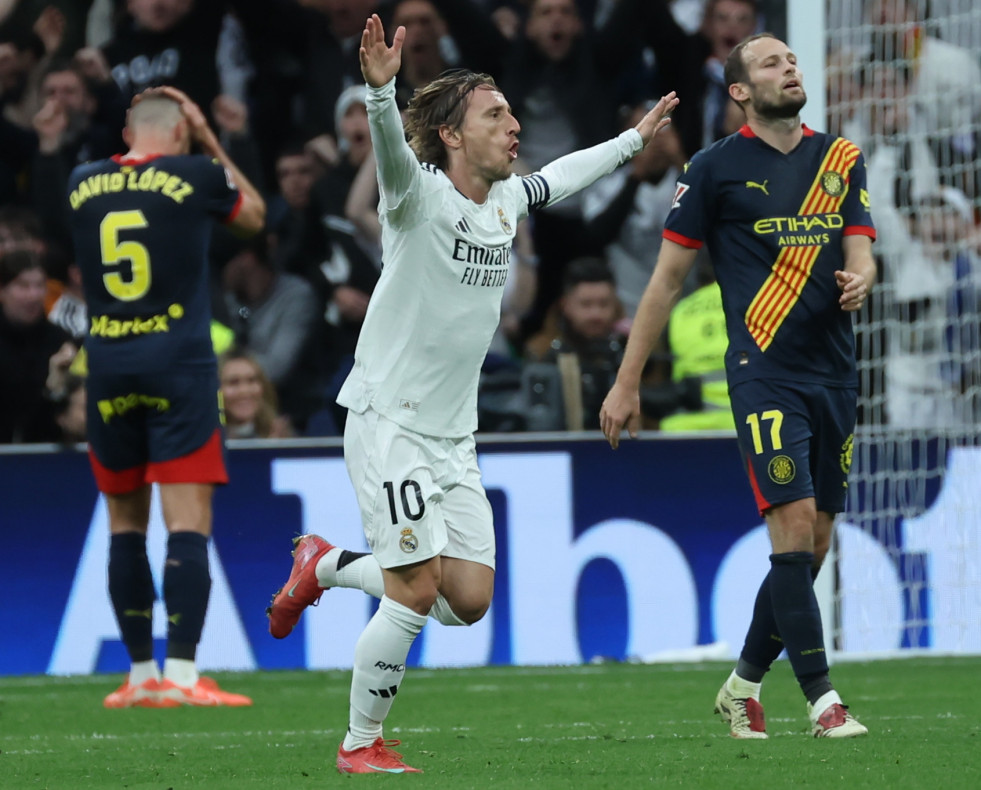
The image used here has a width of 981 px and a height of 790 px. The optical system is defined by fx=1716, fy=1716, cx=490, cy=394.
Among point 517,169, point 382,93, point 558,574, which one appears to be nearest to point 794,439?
point 382,93

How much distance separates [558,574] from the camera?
8.91 metres

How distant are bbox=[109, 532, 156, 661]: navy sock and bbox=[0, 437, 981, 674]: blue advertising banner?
56.3 inches

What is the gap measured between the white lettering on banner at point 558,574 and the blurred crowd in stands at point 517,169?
57 cm

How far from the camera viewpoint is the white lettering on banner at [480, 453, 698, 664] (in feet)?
29.2

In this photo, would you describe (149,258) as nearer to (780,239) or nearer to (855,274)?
(780,239)

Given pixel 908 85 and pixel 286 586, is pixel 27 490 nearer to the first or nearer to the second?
pixel 286 586

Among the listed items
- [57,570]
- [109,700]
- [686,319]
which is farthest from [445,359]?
[686,319]

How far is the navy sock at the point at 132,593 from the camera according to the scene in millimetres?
7270

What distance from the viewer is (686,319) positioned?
9.94 m

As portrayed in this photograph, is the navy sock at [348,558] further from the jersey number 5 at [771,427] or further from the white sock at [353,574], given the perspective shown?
the jersey number 5 at [771,427]

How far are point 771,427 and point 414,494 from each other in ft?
4.23

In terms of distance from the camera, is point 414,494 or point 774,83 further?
point 774,83

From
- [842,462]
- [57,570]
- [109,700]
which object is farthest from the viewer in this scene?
[57,570]

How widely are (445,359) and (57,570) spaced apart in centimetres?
457
